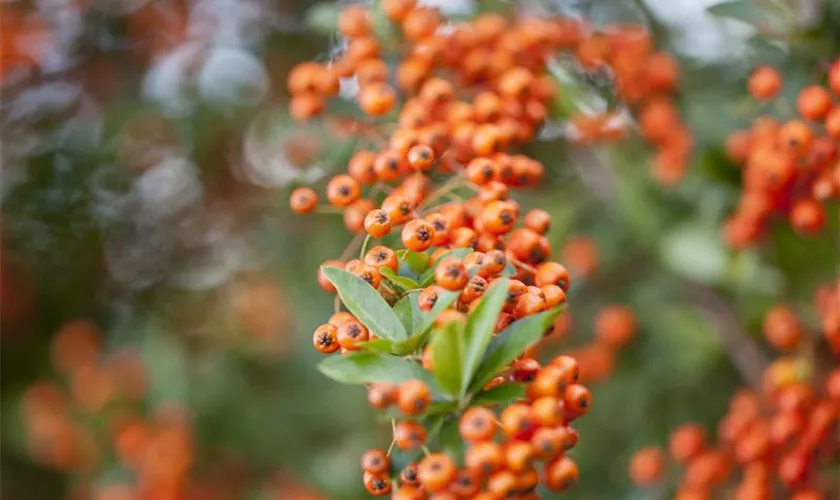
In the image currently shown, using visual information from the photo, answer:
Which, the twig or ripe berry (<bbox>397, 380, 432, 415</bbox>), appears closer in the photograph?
ripe berry (<bbox>397, 380, 432, 415</bbox>)

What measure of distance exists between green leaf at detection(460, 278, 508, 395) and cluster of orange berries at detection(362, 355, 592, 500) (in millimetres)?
70

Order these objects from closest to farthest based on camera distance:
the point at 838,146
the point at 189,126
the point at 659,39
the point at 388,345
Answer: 1. the point at 388,345
2. the point at 838,146
3. the point at 659,39
4. the point at 189,126

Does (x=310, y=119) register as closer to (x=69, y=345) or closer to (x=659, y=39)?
(x=659, y=39)

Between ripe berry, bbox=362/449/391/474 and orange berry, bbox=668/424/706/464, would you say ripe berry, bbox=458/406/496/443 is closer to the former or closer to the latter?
ripe berry, bbox=362/449/391/474

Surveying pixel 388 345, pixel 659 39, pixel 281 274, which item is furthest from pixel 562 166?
pixel 388 345

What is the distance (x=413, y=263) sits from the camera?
1312mm

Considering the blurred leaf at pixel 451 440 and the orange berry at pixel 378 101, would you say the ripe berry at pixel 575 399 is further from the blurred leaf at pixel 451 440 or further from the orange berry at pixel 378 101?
the orange berry at pixel 378 101

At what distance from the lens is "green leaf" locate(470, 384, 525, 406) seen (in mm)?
1197

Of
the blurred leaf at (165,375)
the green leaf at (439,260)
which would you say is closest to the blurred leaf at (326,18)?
the green leaf at (439,260)

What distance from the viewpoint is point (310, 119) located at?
6.45 feet

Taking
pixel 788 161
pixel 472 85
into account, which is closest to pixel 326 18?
pixel 472 85

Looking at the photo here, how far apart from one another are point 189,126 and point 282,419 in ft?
4.11

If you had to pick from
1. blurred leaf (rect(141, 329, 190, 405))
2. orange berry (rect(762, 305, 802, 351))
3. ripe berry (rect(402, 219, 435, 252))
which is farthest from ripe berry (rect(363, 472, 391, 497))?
blurred leaf (rect(141, 329, 190, 405))

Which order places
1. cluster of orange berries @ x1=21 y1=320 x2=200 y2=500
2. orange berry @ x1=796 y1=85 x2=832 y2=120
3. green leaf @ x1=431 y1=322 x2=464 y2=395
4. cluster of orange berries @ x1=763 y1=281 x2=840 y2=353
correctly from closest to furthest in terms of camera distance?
1. green leaf @ x1=431 y1=322 x2=464 y2=395
2. orange berry @ x1=796 y1=85 x2=832 y2=120
3. cluster of orange berries @ x1=763 y1=281 x2=840 y2=353
4. cluster of orange berries @ x1=21 y1=320 x2=200 y2=500
